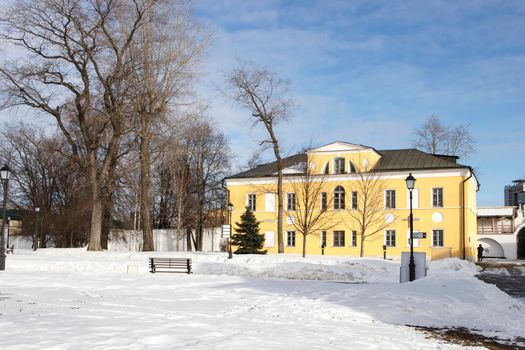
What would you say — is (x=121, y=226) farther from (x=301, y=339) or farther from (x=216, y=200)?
(x=301, y=339)

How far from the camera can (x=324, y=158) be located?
48.9 m

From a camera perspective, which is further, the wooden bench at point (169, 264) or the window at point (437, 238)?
the window at point (437, 238)

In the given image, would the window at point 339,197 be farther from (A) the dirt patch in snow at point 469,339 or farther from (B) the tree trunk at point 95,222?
(A) the dirt patch in snow at point 469,339

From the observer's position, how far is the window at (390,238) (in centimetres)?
4653

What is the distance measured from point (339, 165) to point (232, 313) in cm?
3772

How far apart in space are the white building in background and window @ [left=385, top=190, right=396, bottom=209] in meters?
19.1

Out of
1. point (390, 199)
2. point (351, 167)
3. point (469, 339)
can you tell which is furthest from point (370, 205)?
point (469, 339)

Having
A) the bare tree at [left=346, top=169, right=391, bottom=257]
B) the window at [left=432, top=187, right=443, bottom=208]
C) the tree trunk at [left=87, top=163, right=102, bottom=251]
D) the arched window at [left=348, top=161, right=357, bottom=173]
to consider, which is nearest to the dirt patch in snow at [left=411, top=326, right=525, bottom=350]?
the tree trunk at [left=87, top=163, right=102, bottom=251]

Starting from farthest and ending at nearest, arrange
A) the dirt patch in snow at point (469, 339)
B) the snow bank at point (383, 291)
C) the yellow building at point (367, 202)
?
1. the yellow building at point (367, 202)
2. the snow bank at point (383, 291)
3. the dirt patch in snow at point (469, 339)

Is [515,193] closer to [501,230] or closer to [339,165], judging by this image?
[501,230]

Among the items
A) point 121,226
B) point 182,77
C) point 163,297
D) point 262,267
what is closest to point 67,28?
point 182,77

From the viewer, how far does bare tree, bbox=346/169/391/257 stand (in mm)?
46281

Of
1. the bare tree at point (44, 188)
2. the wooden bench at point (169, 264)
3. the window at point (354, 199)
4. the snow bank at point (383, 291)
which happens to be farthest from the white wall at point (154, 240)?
the wooden bench at point (169, 264)

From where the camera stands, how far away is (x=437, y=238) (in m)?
45.0
